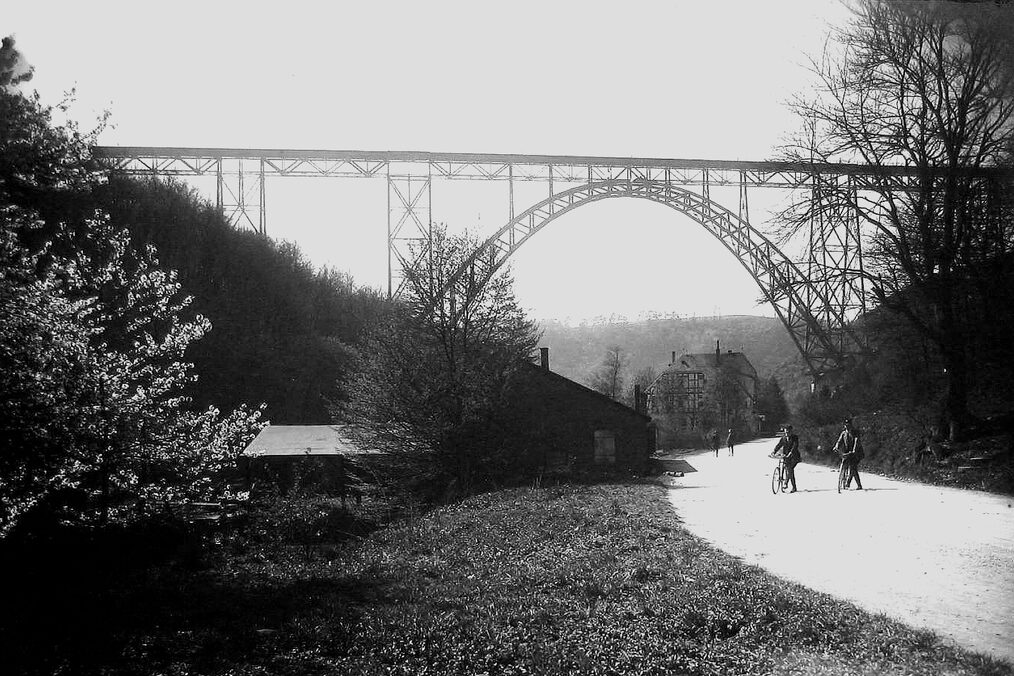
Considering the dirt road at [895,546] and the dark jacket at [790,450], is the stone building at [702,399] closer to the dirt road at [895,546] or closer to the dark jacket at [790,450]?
the dark jacket at [790,450]

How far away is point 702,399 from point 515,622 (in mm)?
65750

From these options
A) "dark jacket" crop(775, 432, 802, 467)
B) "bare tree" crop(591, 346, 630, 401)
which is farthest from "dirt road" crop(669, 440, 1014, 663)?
"bare tree" crop(591, 346, 630, 401)

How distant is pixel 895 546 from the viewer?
8711 millimetres

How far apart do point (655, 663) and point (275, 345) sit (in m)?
30.6

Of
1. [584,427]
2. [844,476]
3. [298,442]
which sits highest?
[584,427]

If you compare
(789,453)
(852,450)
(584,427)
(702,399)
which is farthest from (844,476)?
(702,399)

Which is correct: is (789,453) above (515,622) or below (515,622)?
above

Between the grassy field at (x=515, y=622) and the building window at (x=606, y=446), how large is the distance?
20630 mm

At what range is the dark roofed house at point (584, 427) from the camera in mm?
29642

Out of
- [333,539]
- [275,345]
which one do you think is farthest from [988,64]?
[275,345]

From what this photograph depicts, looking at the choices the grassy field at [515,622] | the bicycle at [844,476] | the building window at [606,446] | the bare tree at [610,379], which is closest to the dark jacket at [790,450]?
the bicycle at [844,476]

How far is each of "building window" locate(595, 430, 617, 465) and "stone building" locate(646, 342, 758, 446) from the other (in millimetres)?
24257

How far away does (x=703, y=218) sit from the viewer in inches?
1195

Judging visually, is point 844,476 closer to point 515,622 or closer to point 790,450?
point 790,450
